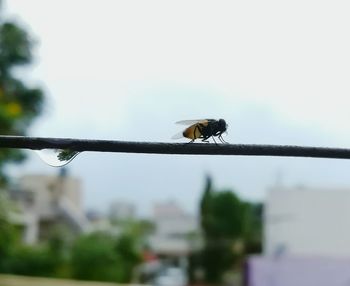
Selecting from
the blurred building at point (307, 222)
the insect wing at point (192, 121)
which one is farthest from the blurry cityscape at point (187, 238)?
the insect wing at point (192, 121)

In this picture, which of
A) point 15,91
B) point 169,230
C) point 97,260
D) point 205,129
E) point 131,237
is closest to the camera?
point 205,129

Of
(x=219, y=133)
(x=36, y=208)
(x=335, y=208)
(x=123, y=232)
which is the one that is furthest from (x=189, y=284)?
(x=219, y=133)

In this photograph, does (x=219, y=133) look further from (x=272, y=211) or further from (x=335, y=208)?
(x=272, y=211)

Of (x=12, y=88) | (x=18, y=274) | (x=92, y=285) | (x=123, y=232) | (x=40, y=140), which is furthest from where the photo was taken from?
(x=123, y=232)

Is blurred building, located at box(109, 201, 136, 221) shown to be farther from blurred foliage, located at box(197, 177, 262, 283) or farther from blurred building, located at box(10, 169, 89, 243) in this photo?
blurred foliage, located at box(197, 177, 262, 283)

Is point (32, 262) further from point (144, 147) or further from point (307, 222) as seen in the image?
point (144, 147)

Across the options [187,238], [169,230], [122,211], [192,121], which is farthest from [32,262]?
[192,121]

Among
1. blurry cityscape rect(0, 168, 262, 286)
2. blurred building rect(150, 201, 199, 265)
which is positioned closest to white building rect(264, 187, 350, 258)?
blurry cityscape rect(0, 168, 262, 286)

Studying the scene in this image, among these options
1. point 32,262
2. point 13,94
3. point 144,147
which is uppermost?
point 13,94
